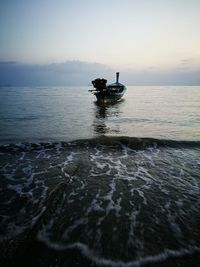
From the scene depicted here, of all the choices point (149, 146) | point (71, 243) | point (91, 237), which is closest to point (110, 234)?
point (91, 237)

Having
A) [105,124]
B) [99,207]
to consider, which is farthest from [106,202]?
[105,124]

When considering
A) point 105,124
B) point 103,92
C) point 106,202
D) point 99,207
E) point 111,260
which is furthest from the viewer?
point 103,92

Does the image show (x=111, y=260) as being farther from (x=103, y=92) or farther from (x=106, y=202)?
(x=103, y=92)

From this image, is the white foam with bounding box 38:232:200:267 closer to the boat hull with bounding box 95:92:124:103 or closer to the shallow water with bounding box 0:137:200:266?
the shallow water with bounding box 0:137:200:266

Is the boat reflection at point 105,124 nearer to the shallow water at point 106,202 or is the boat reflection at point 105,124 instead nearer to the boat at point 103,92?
the boat at point 103,92

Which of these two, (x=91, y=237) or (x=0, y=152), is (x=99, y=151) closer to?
(x=0, y=152)

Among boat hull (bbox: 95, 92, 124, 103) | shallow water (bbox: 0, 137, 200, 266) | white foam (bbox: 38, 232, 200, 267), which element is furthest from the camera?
boat hull (bbox: 95, 92, 124, 103)

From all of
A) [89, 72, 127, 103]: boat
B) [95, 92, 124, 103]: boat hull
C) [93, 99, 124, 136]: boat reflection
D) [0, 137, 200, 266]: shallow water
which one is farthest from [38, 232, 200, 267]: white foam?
[95, 92, 124, 103]: boat hull

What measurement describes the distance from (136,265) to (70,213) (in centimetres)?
224

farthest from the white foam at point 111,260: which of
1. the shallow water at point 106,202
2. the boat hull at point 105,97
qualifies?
the boat hull at point 105,97

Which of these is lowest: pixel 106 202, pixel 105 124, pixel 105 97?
pixel 105 97

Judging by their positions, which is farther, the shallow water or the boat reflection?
the boat reflection

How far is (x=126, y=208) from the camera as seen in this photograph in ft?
18.6

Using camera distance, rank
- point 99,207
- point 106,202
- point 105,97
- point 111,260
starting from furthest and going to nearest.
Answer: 1. point 105,97
2. point 106,202
3. point 99,207
4. point 111,260
